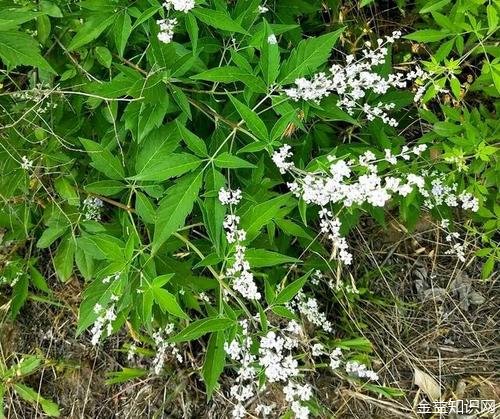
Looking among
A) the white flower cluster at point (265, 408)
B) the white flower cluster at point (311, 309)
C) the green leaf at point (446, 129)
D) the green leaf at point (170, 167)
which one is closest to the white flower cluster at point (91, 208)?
the green leaf at point (170, 167)

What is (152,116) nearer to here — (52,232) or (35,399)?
(52,232)

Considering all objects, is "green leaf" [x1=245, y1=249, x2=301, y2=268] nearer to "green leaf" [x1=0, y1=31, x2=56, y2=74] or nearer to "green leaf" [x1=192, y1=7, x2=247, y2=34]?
"green leaf" [x1=192, y1=7, x2=247, y2=34]

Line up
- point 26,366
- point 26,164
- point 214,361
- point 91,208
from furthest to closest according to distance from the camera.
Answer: point 26,366
point 91,208
point 26,164
point 214,361

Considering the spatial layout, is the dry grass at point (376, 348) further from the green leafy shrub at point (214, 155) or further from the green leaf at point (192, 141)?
the green leaf at point (192, 141)

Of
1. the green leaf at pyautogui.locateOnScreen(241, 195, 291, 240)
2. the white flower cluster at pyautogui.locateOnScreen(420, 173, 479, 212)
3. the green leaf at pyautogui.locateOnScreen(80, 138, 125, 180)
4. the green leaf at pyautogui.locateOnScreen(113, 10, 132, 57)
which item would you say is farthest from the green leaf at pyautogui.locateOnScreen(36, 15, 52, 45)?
the white flower cluster at pyautogui.locateOnScreen(420, 173, 479, 212)

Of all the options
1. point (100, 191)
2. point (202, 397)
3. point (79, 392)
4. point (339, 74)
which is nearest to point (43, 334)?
point (79, 392)
